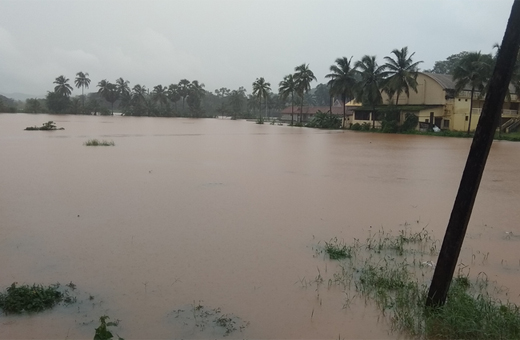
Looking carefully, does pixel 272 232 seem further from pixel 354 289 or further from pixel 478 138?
pixel 478 138

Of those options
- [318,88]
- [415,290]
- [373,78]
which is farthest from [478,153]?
[318,88]

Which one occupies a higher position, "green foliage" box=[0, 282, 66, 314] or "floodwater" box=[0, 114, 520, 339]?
"green foliage" box=[0, 282, 66, 314]

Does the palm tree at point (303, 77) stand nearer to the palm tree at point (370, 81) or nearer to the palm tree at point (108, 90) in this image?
the palm tree at point (370, 81)

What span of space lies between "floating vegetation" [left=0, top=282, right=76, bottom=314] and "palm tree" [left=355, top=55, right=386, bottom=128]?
33.2m

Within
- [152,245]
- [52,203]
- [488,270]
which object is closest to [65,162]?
[52,203]

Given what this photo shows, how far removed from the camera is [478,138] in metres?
3.35

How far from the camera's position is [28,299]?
3.81 meters

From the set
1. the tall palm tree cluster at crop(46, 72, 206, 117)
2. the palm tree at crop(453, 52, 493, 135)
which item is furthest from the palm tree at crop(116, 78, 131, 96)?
the palm tree at crop(453, 52, 493, 135)

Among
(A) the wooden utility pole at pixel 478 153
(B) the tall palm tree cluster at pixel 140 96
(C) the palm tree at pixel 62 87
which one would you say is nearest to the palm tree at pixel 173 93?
(B) the tall palm tree cluster at pixel 140 96

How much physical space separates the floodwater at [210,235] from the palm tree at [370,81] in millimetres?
22479

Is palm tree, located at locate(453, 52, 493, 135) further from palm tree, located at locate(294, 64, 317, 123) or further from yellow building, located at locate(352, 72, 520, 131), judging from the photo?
palm tree, located at locate(294, 64, 317, 123)

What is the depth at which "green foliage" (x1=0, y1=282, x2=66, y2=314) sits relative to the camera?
369 cm

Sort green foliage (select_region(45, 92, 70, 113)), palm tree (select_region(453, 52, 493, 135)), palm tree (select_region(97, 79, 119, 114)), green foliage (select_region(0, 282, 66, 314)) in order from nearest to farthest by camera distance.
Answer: green foliage (select_region(0, 282, 66, 314))
palm tree (select_region(453, 52, 493, 135))
green foliage (select_region(45, 92, 70, 113))
palm tree (select_region(97, 79, 119, 114))

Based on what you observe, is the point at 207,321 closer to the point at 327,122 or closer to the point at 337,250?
the point at 337,250
